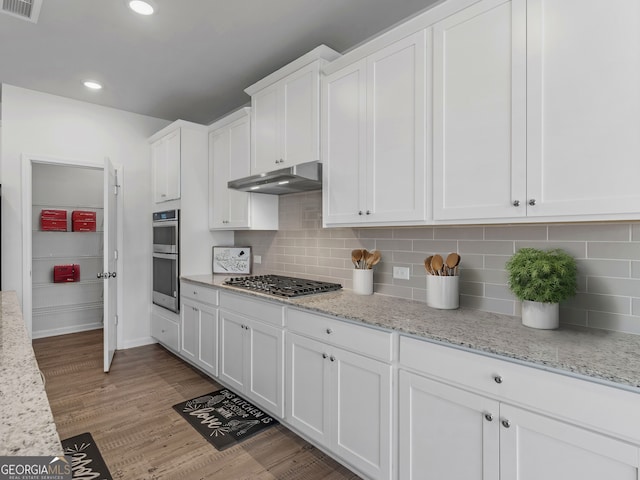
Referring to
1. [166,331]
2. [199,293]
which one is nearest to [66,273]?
[166,331]

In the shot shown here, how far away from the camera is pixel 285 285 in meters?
2.72

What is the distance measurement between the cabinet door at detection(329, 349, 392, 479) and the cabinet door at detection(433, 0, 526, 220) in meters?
0.87

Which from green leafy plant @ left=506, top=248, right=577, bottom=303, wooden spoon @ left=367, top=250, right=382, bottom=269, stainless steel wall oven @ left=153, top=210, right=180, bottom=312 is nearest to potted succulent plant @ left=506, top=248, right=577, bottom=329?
green leafy plant @ left=506, top=248, right=577, bottom=303

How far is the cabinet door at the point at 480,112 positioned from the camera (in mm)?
1523

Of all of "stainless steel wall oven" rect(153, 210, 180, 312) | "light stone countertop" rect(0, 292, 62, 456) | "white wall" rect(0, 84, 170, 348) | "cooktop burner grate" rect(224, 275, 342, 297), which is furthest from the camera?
"stainless steel wall oven" rect(153, 210, 180, 312)

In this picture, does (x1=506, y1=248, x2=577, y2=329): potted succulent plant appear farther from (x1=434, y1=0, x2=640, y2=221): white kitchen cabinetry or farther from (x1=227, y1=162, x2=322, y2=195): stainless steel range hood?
(x1=227, y1=162, x2=322, y2=195): stainless steel range hood

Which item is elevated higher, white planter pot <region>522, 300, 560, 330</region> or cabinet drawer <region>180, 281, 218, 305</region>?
white planter pot <region>522, 300, 560, 330</region>

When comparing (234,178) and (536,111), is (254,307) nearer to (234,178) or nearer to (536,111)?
(234,178)

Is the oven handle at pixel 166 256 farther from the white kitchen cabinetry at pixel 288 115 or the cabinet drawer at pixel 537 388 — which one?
the cabinet drawer at pixel 537 388

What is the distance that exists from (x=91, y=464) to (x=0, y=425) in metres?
1.74

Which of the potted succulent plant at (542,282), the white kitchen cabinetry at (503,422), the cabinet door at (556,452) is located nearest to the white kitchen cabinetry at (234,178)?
the white kitchen cabinetry at (503,422)

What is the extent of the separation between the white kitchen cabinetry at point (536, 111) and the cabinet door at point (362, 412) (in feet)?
2.88

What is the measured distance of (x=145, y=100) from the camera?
373 cm

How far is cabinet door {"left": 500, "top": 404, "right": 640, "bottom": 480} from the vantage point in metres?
1.06
